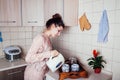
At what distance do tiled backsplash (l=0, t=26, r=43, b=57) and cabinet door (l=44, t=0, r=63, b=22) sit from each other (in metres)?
0.62

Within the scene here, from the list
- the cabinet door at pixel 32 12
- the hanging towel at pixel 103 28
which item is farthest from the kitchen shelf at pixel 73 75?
the cabinet door at pixel 32 12

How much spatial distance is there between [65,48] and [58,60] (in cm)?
60

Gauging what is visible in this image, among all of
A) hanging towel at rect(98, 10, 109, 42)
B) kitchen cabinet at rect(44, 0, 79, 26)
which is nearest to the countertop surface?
kitchen cabinet at rect(44, 0, 79, 26)

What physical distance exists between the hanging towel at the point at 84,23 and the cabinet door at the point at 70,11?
85 millimetres

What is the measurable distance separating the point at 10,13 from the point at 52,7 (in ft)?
1.90

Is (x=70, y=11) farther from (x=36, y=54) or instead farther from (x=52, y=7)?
(x=36, y=54)

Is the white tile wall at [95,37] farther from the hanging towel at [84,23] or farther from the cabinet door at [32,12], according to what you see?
the cabinet door at [32,12]

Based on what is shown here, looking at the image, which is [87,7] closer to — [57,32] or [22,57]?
[57,32]

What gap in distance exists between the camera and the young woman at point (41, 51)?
4.97 feet

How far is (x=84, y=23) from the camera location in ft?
5.33

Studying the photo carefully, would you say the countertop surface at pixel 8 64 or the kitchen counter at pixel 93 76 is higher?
the countertop surface at pixel 8 64

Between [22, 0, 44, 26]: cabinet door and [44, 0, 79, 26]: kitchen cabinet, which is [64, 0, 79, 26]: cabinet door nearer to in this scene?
[44, 0, 79, 26]: kitchen cabinet

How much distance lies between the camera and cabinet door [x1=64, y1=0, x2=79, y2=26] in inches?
61.9

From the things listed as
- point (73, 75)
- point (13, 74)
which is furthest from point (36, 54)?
point (13, 74)
